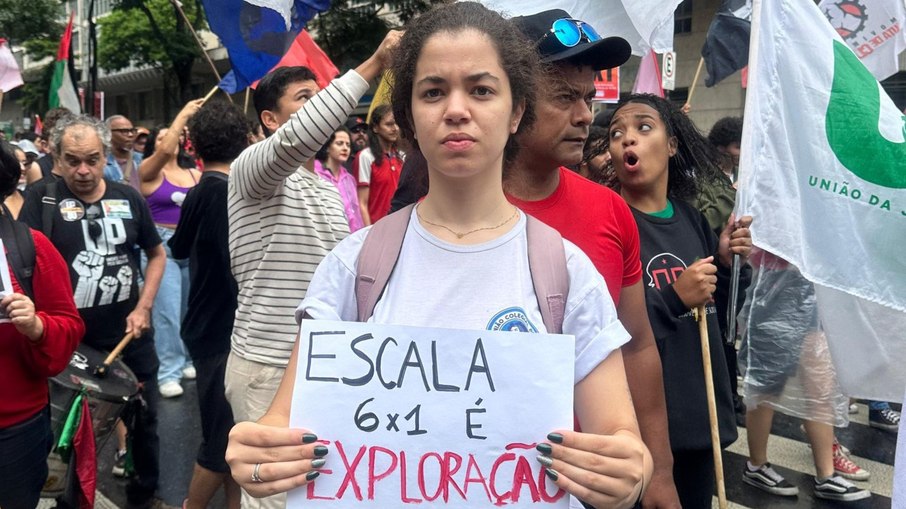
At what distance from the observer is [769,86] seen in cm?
295

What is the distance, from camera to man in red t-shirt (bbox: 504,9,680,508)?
2.06 metres

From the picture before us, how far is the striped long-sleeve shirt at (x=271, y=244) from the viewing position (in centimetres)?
288

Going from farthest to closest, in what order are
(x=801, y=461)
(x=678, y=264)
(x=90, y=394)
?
(x=801, y=461)
(x=90, y=394)
(x=678, y=264)

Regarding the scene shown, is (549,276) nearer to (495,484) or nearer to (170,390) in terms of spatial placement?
(495,484)

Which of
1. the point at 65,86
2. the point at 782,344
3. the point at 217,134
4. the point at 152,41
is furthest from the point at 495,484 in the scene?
the point at 152,41

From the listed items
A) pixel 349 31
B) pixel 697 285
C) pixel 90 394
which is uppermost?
pixel 349 31

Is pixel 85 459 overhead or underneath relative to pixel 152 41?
underneath

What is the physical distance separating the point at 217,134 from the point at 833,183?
2714mm

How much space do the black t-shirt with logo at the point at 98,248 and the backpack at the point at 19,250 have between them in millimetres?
1182

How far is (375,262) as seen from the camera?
5.20ft

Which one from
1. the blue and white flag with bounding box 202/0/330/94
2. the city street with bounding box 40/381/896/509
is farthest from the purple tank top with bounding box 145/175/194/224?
the blue and white flag with bounding box 202/0/330/94

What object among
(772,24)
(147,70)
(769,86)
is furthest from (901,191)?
(147,70)

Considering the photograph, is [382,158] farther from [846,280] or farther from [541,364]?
[541,364]

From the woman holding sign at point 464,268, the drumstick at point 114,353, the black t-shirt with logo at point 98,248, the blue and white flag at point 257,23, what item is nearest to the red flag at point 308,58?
the blue and white flag at point 257,23
